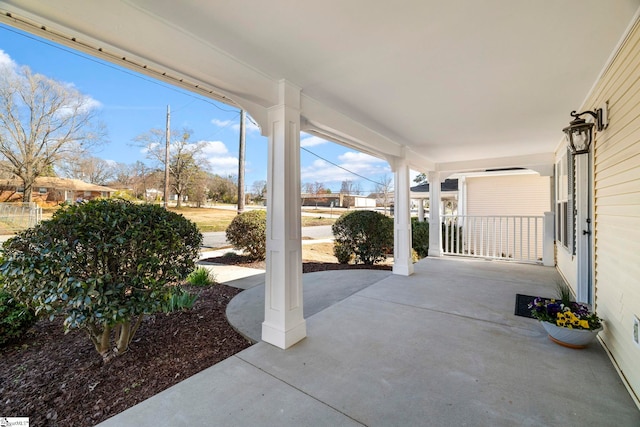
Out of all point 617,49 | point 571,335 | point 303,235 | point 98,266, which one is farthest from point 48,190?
point 303,235

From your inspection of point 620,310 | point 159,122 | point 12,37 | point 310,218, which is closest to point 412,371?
point 620,310

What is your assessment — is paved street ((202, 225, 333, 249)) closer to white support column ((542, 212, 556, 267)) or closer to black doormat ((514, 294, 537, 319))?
white support column ((542, 212, 556, 267))

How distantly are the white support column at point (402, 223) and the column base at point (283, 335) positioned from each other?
3086 mm

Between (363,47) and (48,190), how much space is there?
12.9 feet

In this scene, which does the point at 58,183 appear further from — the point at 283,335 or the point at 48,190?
the point at 283,335

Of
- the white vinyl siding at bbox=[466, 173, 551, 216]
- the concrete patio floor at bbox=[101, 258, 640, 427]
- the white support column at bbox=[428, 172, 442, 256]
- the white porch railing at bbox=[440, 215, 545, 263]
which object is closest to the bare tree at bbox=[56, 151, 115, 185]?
the concrete patio floor at bbox=[101, 258, 640, 427]

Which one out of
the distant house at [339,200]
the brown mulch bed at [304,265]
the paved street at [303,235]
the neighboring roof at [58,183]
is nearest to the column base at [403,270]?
the brown mulch bed at [304,265]

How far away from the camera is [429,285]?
457 centimetres

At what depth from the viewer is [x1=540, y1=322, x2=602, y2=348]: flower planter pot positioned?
2.37 m

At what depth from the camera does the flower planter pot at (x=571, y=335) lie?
2373 mm

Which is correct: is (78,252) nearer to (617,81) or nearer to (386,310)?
(386,310)

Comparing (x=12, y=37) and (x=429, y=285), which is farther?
(x=429, y=285)

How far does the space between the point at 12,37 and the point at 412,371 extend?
7018 millimetres

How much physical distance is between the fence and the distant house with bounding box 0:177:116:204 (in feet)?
0.56
